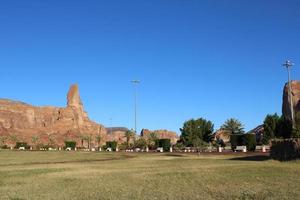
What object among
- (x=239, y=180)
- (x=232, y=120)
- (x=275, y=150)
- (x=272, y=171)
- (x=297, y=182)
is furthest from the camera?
(x=232, y=120)

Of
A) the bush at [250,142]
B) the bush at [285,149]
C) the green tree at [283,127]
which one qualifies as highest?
the green tree at [283,127]

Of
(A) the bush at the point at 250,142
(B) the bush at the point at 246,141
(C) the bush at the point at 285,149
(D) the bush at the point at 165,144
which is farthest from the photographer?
(D) the bush at the point at 165,144

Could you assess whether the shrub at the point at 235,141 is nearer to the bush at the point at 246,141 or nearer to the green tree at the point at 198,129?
the bush at the point at 246,141

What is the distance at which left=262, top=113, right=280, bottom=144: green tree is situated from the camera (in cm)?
11400

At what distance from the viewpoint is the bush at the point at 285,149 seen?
36678mm

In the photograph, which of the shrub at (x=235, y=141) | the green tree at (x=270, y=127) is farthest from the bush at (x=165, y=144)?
the green tree at (x=270, y=127)

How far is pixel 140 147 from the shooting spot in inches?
5118

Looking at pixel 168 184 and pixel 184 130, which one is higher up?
pixel 184 130

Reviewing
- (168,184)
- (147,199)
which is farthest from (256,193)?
(168,184)

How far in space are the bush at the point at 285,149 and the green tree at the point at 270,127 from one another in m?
75.1

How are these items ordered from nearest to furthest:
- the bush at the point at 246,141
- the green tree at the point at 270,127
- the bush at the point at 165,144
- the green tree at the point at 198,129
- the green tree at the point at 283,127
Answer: the bush at the point at 246,141
the green tree at the point at 283,127
the bush at the point at 165,144
the green tree at the point at 270,127
the green tree at the point at 198,129

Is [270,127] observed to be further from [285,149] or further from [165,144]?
[285,149]

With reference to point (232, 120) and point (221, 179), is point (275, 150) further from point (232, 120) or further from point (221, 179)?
point (232, 120)

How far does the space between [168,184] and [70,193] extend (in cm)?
456
